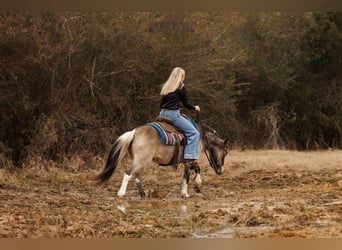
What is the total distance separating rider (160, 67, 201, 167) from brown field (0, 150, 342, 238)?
1.64 ft

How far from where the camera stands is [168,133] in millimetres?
7941

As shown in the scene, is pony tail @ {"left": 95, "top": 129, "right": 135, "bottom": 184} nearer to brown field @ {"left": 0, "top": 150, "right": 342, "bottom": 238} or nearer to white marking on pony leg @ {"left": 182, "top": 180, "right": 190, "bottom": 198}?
brown field @ {"left": 0, "top": 150, "right": 342, "bottom": 238}

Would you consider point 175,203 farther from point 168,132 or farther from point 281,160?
point 281,160

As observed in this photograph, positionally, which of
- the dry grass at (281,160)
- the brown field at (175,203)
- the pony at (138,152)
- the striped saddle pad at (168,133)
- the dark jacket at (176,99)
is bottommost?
the brown field at (175,203)

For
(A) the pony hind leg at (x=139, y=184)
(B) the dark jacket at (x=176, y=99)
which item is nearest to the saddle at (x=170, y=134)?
(B) the dark jacket at (x=176, y=99)

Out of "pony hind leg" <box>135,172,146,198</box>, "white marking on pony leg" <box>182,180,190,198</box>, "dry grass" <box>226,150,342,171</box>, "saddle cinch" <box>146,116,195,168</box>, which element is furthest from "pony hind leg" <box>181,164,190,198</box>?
"dry grass" <box>226,150,342,171</box>

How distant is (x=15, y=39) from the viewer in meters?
9.77

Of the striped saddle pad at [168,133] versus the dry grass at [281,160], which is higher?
the striped saddle pad at [168,133]

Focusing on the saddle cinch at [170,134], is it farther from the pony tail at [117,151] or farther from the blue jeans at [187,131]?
the pony tail at [117,151]

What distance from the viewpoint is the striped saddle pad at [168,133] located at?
25.9 ft

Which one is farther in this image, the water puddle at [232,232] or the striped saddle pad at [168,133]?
the striped saddle pad at [168,133]

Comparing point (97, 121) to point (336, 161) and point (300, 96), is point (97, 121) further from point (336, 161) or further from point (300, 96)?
point (300, 96)

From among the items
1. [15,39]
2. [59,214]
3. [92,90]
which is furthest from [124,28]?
[59,214]

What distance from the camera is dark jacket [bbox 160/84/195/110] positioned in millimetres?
7938
